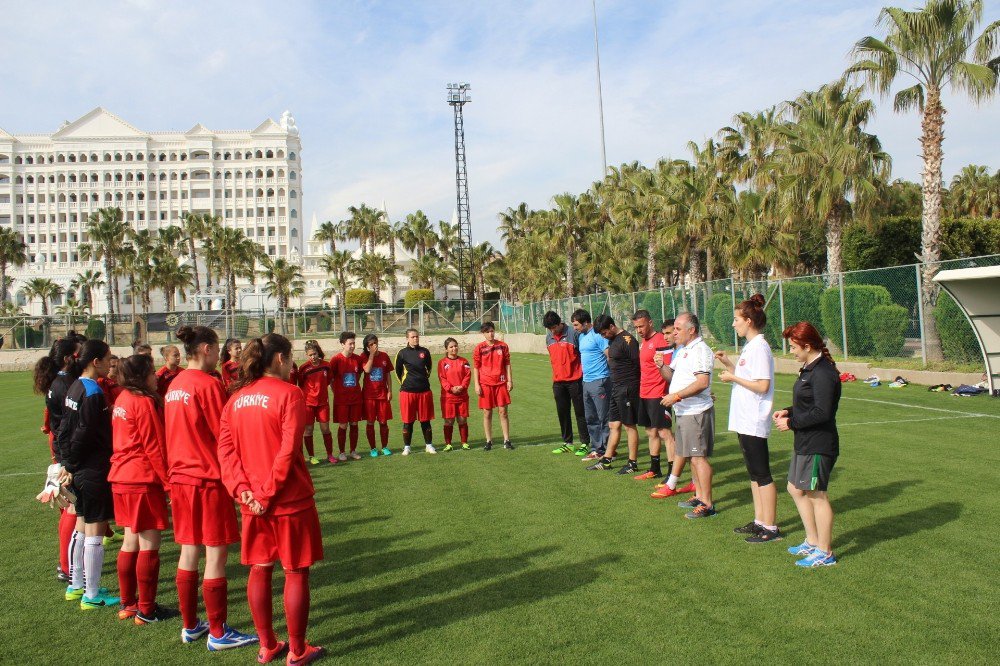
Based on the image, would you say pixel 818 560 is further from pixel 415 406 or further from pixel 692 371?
pixel 415 406

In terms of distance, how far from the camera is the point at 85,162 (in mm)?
107875

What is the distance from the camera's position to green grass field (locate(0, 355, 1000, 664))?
4.39 meters

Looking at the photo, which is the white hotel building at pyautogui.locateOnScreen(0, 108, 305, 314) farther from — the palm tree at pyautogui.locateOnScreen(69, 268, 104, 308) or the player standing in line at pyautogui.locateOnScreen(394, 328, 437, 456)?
the player standing in line at pyautogui.locateOnScreen(394, 328, 437, 456)

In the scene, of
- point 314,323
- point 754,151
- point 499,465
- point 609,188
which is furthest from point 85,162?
point 499,465

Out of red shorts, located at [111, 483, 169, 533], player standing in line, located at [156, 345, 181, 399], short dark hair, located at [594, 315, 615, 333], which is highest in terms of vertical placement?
short dark hair, located at [594, 315, 615, 333]

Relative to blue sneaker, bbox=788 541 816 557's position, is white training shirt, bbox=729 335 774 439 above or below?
above

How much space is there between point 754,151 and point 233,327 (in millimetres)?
30504

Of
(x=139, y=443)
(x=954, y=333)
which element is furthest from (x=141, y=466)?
(x=954, y=333)

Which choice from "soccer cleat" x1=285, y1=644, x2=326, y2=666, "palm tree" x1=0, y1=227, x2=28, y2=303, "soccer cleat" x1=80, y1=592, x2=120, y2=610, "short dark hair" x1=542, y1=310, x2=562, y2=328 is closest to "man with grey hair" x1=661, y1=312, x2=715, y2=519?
"short dark hair" x1=542, y1=310, x2=562, y2=328

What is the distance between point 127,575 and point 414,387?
6.14m

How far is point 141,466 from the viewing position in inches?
191

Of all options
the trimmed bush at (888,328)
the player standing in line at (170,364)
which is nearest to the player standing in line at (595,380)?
the player standing in line at (170,364)

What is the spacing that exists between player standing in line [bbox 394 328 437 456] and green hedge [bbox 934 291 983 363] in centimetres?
1148

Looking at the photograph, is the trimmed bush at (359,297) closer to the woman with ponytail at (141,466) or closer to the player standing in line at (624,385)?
the player standing in line at (624,385)
